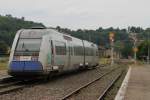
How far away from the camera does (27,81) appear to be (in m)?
25.0

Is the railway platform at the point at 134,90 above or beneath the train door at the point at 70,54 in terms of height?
beneath

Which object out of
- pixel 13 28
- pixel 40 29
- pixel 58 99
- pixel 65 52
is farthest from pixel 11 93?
pixel 13 28

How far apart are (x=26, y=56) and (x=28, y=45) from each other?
2.44ft

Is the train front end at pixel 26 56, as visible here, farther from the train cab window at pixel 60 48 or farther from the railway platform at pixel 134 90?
the railway platform at pixel 134 90

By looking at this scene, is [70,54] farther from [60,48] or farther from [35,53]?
[35,53]

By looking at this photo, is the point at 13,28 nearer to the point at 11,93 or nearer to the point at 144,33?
the point at 144,33

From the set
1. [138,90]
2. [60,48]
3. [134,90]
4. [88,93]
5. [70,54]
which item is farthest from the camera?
[70,54]

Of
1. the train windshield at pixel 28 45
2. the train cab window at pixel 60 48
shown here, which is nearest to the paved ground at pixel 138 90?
the train cab window at pixel 60 48

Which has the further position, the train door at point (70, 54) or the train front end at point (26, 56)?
the train door at point (70, 54)

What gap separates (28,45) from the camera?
902 inches

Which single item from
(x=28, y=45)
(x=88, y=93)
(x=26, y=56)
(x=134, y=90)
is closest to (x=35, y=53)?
(x=26, y=56)

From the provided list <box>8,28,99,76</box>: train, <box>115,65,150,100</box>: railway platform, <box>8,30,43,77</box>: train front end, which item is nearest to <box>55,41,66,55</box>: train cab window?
<box>8,28,99,76</box>: train

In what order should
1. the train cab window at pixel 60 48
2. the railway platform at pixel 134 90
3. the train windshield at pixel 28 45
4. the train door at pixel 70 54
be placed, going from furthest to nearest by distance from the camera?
the train door at pixel 70 54
the train cab window at pixel 60 48
the train windshield at pixel 28 45
the railway platform at pixel 134 90

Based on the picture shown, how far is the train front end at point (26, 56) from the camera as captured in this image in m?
22.2
